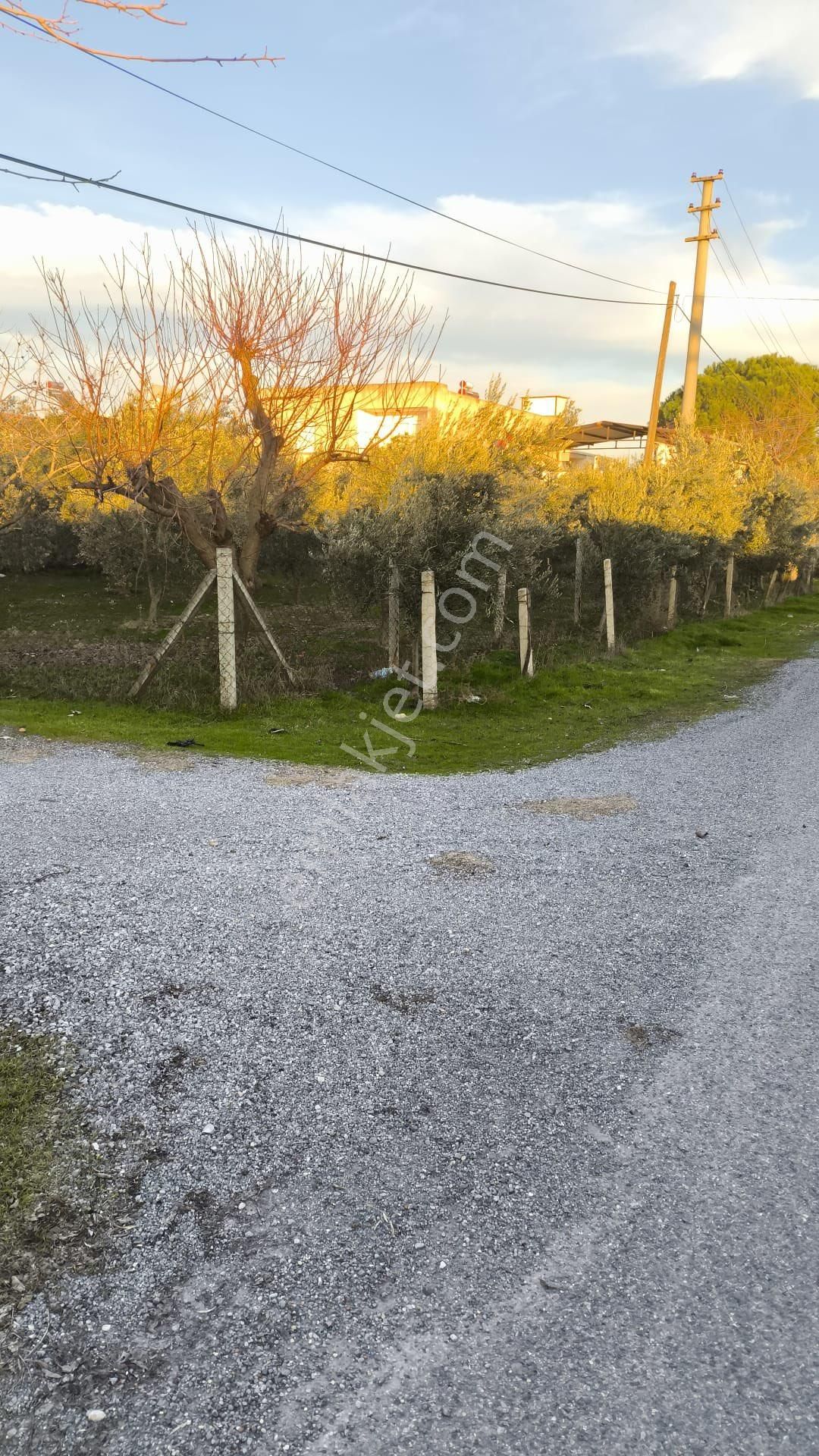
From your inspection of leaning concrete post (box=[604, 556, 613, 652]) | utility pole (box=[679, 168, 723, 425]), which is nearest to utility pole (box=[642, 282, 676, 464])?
utility pole (box=[679, 168, 723, 425])

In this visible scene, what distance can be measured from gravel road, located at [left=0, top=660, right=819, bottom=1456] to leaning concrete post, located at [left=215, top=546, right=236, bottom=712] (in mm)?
4125

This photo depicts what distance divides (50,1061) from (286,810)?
3.45 meters

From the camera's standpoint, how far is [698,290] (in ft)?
90.4

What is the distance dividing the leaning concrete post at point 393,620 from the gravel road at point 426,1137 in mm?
6348

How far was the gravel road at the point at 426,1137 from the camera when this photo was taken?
2.20m

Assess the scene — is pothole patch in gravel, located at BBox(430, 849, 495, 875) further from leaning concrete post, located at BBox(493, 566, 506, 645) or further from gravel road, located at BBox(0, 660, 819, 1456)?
leaning concrete post, located at BBox(493, 566, 506, 645)

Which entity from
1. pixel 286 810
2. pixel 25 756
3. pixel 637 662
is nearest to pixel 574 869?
pixel 286 810

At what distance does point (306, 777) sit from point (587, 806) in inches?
95.4

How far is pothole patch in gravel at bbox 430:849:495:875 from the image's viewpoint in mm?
5691

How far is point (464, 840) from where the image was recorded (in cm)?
632

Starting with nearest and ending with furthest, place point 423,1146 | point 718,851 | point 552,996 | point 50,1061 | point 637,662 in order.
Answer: point 423,1146, point 50,1061, point 552,996, point 718,851, point 637,662

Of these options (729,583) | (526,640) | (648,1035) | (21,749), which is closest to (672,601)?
(729,583)

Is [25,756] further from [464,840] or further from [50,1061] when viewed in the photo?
[50,1061]

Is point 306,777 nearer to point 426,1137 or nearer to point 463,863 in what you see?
point 463,863
